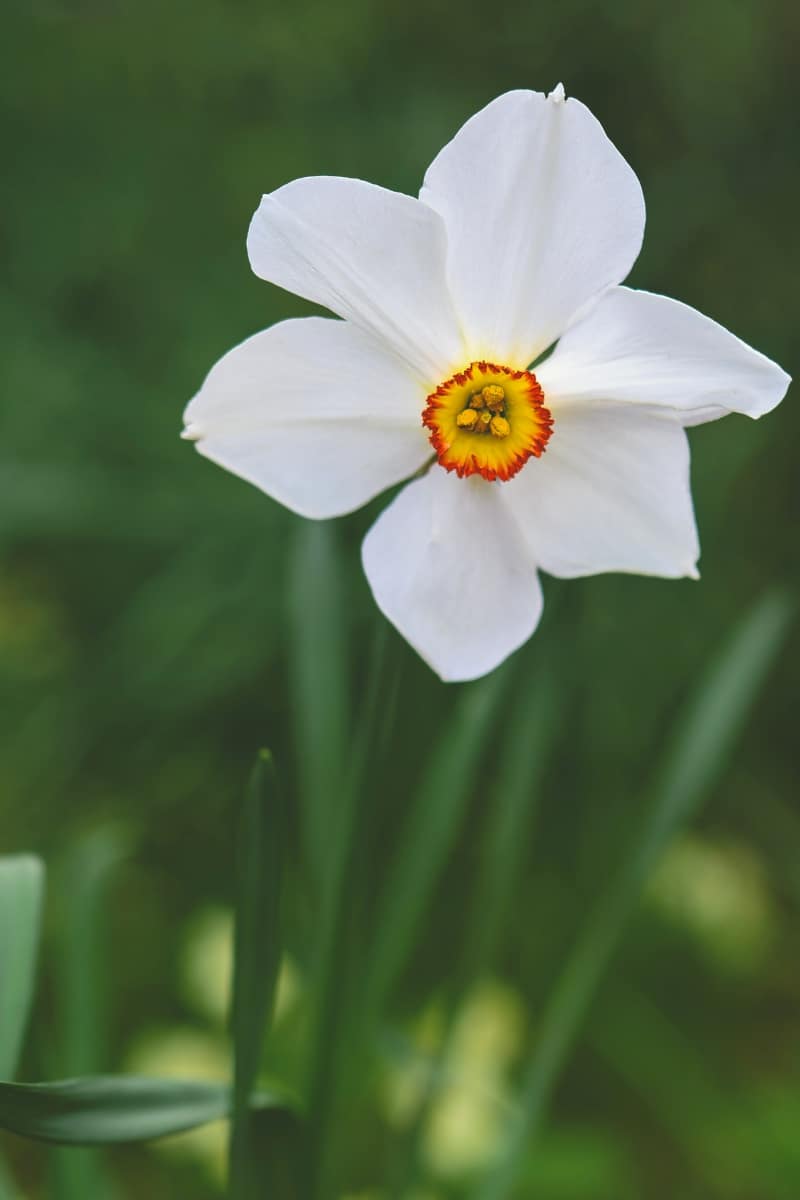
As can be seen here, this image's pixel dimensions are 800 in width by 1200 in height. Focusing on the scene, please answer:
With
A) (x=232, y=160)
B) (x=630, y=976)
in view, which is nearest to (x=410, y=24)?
(x=232, y=160)

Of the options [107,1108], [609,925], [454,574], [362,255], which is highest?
[362,255]

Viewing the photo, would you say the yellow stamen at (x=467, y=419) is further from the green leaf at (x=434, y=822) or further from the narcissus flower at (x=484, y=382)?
the green leaf at (x=434, y=822)

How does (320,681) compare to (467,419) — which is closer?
(467,419)

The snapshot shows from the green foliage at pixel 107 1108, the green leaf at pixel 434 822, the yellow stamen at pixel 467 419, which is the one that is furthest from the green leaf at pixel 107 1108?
the yellow stamen at pixel 467 419

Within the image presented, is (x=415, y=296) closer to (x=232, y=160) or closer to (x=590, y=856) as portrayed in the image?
(x=590, y=856)

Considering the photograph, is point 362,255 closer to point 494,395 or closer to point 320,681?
point 494,395

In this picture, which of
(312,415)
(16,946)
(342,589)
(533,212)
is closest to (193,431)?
(312,415)

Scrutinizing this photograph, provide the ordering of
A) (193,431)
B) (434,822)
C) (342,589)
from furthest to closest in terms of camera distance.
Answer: (342,589)
(434,822)
(193,431)
